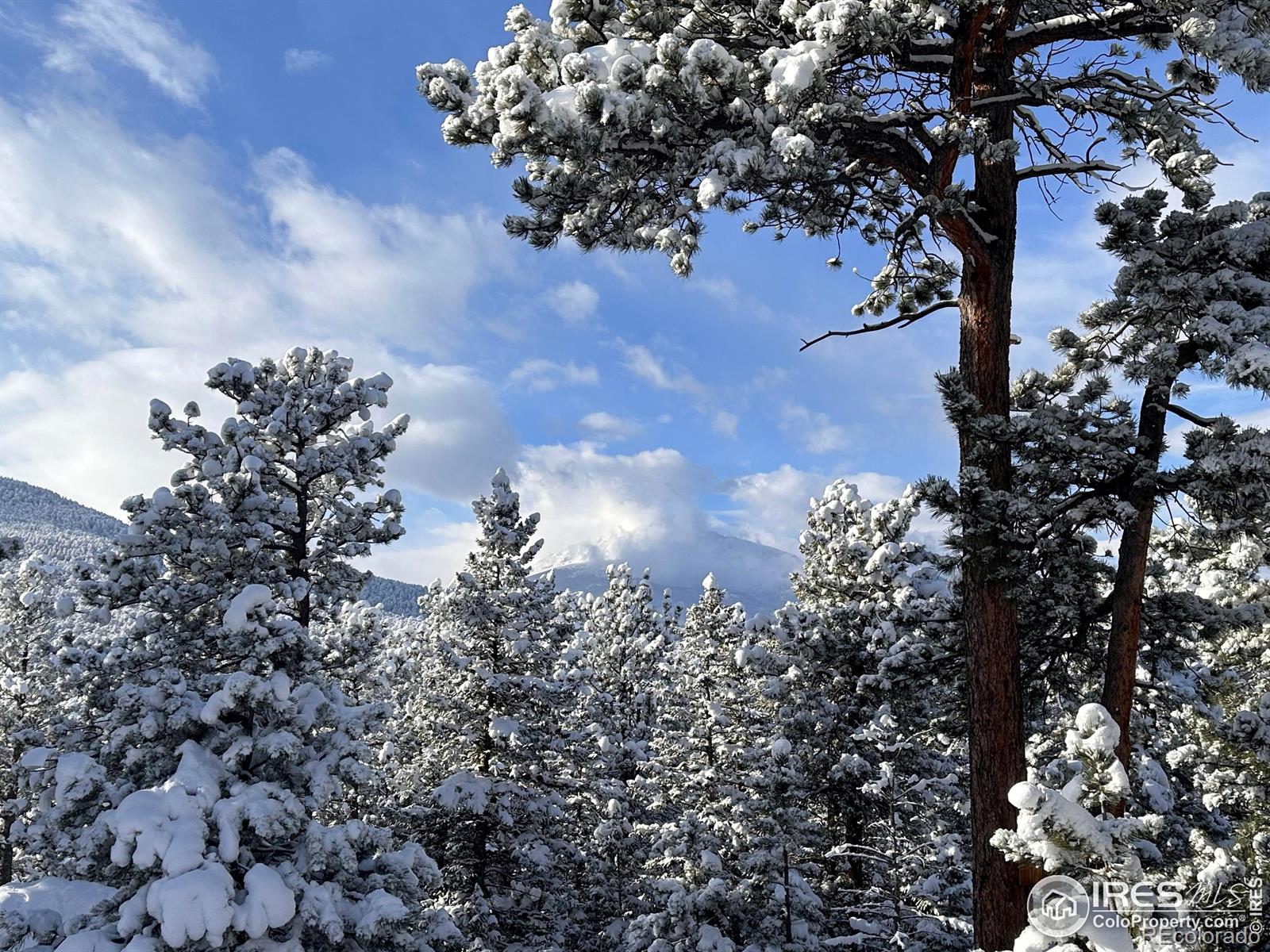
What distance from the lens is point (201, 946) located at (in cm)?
803

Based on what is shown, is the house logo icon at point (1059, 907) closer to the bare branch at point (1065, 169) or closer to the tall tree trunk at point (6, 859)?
the bare branch at point (1065, 169)

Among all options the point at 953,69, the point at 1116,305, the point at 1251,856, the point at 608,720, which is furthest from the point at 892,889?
the point at 608,720

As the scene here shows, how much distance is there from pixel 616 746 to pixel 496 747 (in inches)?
302

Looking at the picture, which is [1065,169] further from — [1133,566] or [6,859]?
[6,859]

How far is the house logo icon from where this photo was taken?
3.87 m

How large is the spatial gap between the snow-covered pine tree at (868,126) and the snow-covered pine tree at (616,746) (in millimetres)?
13793

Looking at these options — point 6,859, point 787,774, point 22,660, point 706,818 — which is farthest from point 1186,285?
point 6,859

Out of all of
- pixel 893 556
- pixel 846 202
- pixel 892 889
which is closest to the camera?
pixel 846 202

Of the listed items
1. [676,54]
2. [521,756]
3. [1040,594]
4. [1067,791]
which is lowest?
[521,756]

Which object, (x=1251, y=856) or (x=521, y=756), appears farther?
(x=521, y=756)

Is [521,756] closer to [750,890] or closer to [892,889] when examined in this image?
[750,890]

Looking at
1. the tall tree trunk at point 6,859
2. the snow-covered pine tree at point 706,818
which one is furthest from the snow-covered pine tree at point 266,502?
the tall tree trunk at point 6,859

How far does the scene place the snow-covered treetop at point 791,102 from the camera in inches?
231

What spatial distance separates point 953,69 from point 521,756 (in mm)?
16597
